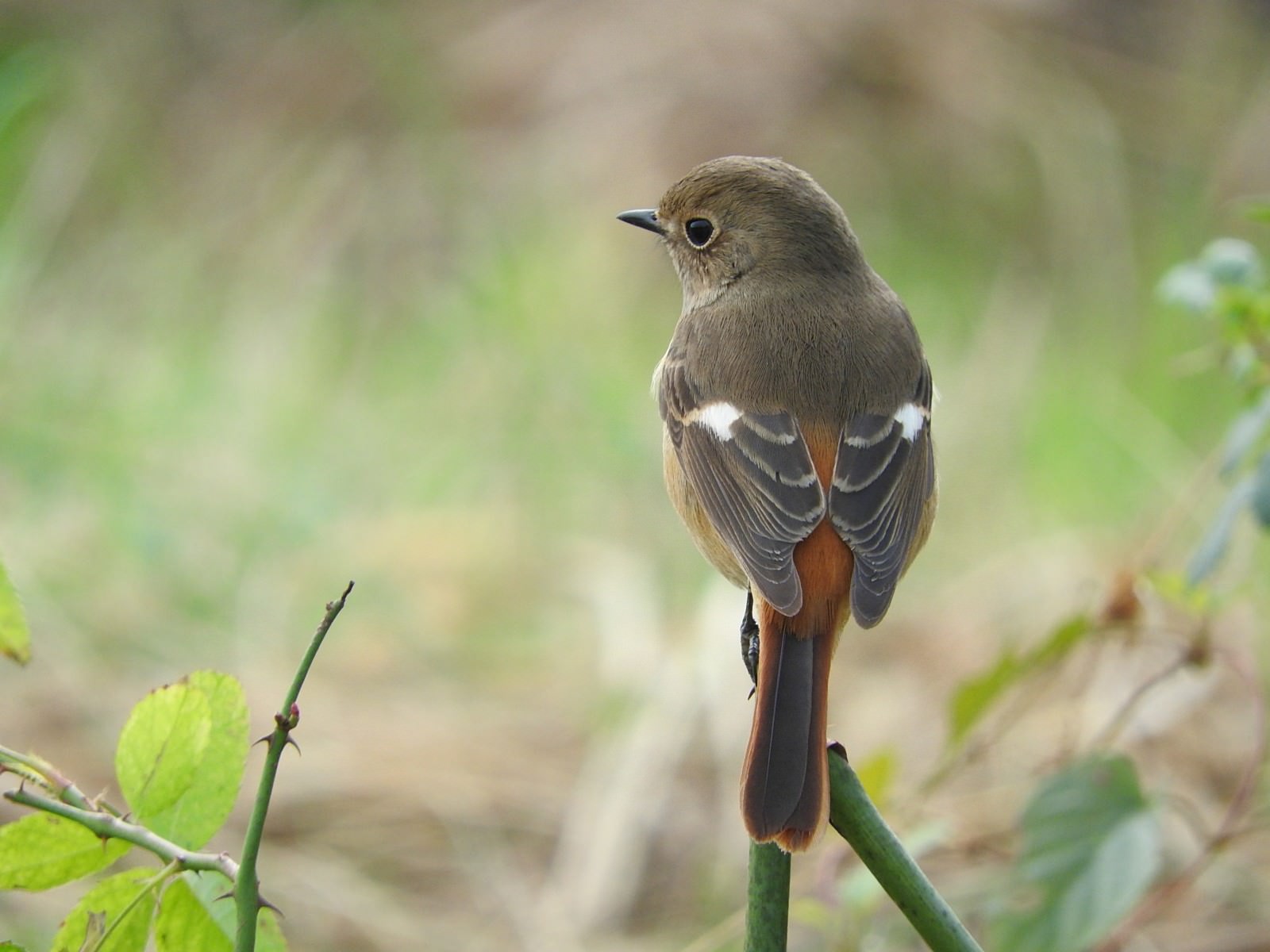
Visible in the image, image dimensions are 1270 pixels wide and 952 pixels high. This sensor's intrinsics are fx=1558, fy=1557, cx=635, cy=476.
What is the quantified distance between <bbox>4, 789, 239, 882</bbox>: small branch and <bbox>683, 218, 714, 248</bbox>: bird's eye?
2187 millimetres

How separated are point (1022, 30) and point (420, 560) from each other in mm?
5362

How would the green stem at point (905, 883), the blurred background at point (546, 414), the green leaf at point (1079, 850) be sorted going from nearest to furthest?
the green stem at point (905, 883) < the green leaf at point (1079, 850) < the blurred background at point (546, 414)

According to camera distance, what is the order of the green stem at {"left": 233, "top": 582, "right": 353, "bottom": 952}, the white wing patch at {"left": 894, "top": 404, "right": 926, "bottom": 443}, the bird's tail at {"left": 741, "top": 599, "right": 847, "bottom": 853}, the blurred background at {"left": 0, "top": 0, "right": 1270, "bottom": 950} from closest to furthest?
the green stem at {"left": 233, "top": 582, "right": 353, "bottom": 952} → the bird's tail at {"left": 741, "top": 599, "right": 847, "bottom": 853} → the white wing patch at {"left": 894, "top": 404, "right": 926, "bottom": 443} → the blurred background at {"left": 0, "top": 0, "right": 1270, "bottom": 950}

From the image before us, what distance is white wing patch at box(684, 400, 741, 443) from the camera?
2.85 metres

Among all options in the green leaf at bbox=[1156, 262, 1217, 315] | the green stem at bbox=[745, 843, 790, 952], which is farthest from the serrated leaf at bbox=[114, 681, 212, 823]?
the green leaf at bbox=[1156, 262, 1217, 315]

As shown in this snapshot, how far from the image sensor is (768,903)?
1.44 metres

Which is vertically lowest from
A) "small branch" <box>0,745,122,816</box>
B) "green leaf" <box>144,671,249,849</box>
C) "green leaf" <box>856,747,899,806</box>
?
"small branch" <box>0,745,122,816</box>

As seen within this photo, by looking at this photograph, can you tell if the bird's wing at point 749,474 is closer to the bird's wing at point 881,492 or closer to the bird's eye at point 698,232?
the bird's wing at point 881,492

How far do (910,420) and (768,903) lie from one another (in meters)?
1.52

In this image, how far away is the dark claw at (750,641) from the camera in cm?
240

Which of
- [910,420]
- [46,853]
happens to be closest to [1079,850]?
[910,420]

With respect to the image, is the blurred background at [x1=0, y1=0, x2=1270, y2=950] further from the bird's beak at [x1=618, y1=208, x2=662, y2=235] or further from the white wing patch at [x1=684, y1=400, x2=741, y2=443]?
the bird's beak at [x1=618, y1=208, x2=662, y2=235]

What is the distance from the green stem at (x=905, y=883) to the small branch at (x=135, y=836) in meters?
0.57

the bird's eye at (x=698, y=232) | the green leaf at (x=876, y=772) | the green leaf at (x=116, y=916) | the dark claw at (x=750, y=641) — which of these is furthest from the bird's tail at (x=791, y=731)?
the bird's eye at (x=698, y=232)
